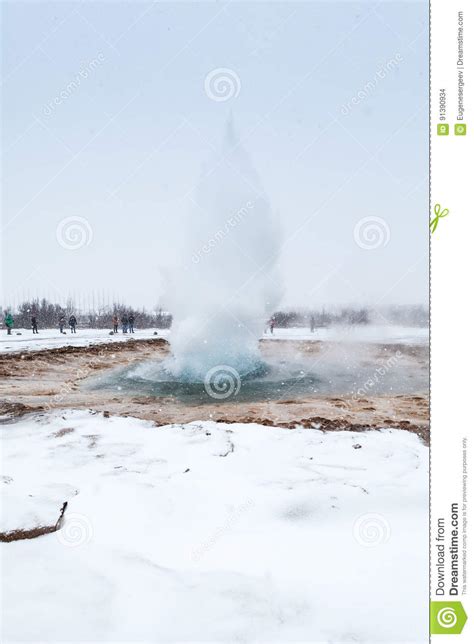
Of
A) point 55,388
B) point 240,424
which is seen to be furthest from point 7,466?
point 55,388

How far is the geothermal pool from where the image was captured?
443 inches

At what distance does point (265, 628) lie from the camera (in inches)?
103

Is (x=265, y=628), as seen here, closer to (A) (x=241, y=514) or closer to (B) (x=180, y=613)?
(B) (x=180, y=613)

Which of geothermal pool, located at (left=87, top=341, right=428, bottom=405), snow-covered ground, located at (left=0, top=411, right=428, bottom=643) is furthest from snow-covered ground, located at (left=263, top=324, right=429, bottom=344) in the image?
snow-covered ground, located at (left=0, top=411, right=428, bottom=643)

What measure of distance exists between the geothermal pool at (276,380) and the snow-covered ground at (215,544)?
514cm

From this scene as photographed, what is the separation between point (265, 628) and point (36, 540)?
207cm
